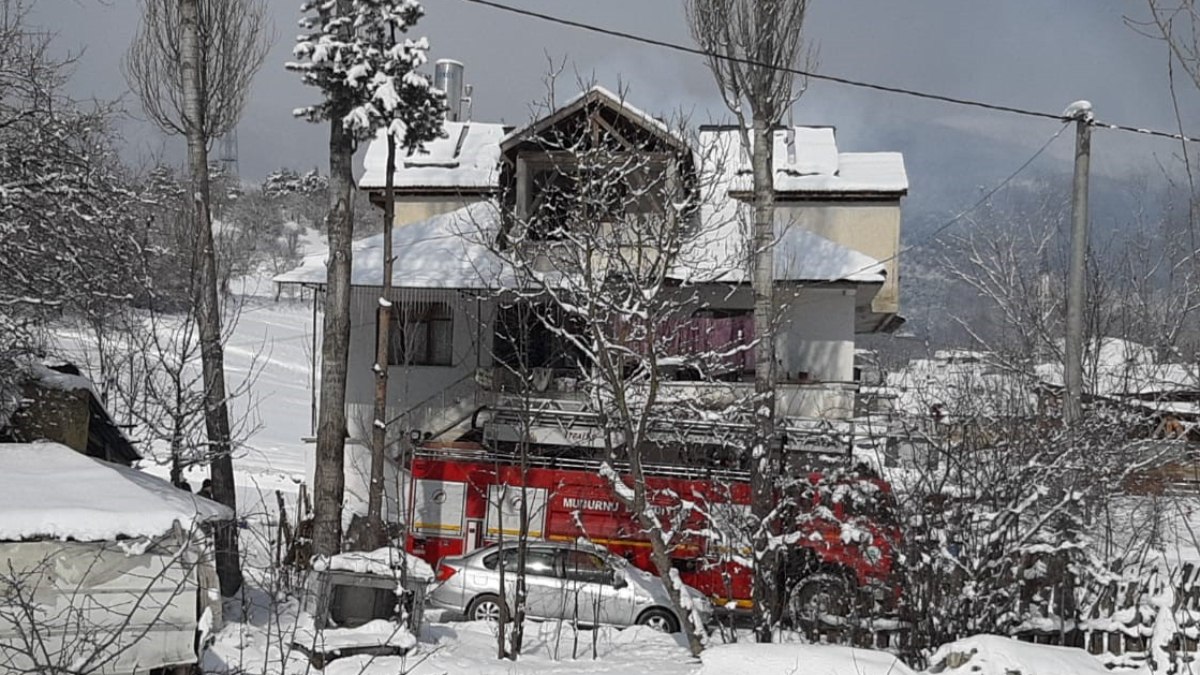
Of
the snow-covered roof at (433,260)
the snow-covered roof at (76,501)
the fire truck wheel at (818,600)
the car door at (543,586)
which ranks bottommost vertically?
the car door at (543,586)

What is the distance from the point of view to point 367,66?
17.2 metres

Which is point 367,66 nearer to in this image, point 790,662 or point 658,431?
point 658,431

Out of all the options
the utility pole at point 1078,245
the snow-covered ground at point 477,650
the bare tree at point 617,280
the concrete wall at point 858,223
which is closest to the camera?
the snow-covered ground at point 477,650

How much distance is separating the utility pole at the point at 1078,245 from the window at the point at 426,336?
12.6 m

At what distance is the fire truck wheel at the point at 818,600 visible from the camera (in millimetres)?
13031

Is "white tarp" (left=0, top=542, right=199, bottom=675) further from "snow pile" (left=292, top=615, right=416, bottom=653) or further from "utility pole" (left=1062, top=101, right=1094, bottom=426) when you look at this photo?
"utility pole" (left=1062, top=101, right=1094, bottom=426)

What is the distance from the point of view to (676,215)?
13664mm

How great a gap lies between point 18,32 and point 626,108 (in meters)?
11.1

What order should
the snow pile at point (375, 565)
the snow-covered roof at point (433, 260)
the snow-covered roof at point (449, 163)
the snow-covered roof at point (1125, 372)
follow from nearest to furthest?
the snow pile at point (375, 565), the snow-covered roof at point (1125, 372), the snow-covered roof at point (433, 260), the snow-covered roof at point (449, 163)

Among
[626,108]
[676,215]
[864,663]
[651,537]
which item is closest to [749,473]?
[651,537]

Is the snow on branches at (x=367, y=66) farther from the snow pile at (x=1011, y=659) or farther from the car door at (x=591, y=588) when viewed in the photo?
the snow pile at (x=1011, y=659)

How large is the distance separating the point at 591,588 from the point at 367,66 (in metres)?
9.08

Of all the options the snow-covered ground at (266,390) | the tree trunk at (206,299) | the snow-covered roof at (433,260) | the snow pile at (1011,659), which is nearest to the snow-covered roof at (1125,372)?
the snow pile at (1011,659)

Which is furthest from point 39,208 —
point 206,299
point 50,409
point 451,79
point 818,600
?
point 451,79
